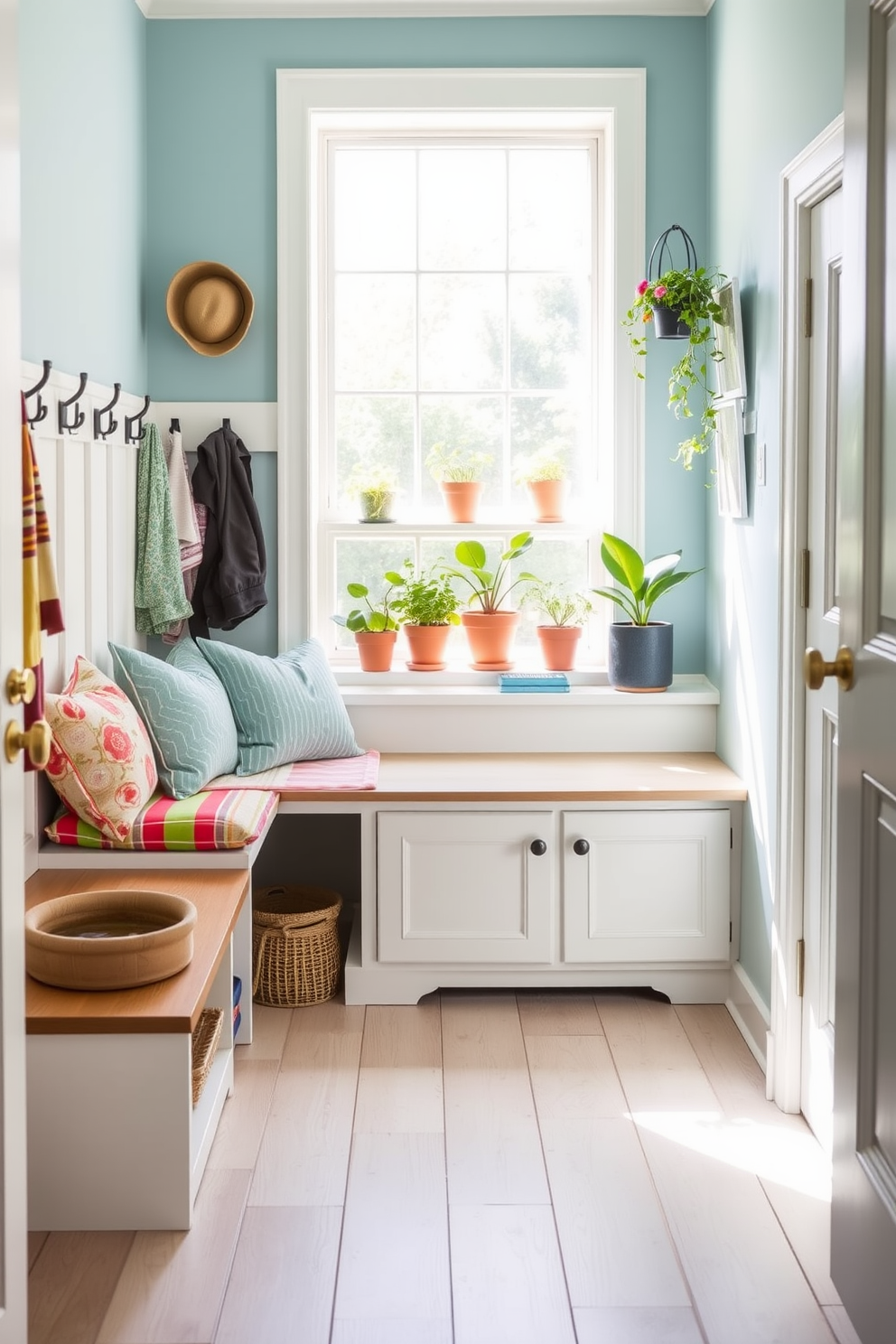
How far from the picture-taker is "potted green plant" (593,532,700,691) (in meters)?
3.75

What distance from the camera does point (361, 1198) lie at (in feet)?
8.13

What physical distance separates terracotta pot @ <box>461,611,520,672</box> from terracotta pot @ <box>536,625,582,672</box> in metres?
0.10

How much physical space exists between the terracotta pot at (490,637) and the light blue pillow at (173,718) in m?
0.92

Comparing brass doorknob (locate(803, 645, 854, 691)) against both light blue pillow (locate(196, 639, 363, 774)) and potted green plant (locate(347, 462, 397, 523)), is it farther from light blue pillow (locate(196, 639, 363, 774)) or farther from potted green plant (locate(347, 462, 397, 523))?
potted green plant (locate(347, 462, 397, 523))

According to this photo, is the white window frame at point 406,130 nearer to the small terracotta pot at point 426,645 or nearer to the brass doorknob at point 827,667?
the small terracotta pot at point 426,645

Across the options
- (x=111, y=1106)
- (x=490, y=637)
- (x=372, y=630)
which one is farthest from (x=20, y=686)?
(x=490, y=637)

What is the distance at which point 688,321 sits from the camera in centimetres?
342

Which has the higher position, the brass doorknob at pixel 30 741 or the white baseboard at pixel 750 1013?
the brass doorknob at pixel 30 741

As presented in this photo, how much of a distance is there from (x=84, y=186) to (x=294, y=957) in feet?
6.54

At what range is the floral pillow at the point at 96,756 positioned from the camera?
2.89m

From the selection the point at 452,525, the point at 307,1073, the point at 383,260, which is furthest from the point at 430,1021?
the point at 383,260

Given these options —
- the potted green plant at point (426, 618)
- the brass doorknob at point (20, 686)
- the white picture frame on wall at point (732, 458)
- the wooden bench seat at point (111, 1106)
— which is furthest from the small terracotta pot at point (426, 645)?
the brass doorknob at point (20, 686)

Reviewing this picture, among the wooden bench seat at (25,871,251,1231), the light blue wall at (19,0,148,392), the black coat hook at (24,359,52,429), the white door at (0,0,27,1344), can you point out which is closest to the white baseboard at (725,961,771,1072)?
the wooden bench seat at (25,871,251,1231)

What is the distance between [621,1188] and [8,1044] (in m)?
1.33
